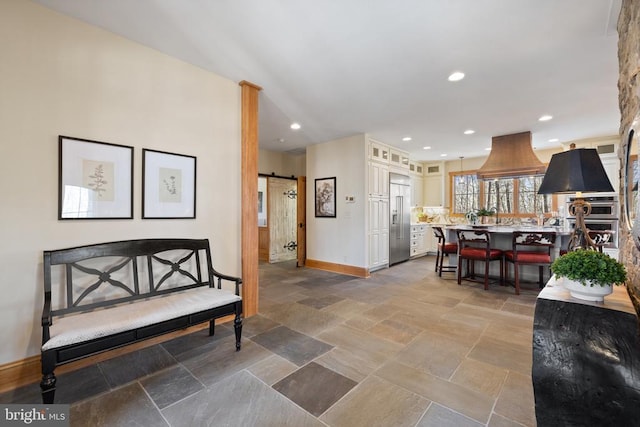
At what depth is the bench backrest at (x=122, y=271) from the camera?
6.95 ft

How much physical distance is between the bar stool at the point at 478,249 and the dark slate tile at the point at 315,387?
11.4 feet

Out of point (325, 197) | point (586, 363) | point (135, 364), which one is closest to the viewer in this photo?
point (586, 363)

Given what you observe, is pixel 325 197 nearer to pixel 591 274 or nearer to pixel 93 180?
pixel 93 180

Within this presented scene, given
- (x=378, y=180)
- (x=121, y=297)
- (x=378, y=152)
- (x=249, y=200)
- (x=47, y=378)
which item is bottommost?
(x=47, y=378)

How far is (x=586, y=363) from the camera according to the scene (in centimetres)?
118

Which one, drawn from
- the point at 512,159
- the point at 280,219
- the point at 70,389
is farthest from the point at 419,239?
the point at 70,389

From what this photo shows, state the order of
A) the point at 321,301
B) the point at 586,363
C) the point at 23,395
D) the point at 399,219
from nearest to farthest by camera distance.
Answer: the point at 586,363, the point at 23,395, the point at 321,301, the point at 399,219

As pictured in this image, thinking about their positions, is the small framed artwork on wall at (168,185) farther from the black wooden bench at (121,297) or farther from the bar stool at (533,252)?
the bar stool at (533,252)

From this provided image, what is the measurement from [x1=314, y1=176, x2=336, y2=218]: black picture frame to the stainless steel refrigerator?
1.36m

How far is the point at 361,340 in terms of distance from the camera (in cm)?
267

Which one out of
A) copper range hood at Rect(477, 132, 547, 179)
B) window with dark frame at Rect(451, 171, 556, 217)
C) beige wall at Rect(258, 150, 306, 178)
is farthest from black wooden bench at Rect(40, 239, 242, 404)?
window with dark frame at Rect(451, 171, 556, 217)

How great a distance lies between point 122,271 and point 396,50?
3.31m

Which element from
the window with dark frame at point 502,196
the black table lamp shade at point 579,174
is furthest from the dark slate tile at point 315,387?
the window with dark frame at point 502,196

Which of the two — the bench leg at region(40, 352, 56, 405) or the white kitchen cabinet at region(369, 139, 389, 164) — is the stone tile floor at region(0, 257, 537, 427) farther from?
the white kitchen cabinet at region(369, 139, 389, 164)
